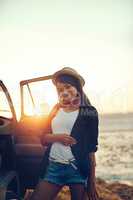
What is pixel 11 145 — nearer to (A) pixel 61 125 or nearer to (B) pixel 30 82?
(A) pixel 61 125

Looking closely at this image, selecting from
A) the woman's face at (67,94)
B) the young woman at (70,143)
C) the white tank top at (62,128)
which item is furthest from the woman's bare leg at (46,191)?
the woman's face at (67,94)

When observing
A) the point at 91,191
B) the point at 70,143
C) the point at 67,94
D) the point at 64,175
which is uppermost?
the point at 67,94

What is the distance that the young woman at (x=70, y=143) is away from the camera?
7.84 ft

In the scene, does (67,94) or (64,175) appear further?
(67,94)

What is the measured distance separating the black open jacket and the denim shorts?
35mm

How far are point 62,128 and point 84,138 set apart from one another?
0.15 metres

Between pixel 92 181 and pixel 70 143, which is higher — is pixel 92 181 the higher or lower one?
the lower one

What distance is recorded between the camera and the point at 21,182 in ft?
10.7

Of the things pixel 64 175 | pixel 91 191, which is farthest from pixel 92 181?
pixel 64 175

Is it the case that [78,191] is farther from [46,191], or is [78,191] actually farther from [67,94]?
[67,94]

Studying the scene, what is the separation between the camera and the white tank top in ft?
7.90

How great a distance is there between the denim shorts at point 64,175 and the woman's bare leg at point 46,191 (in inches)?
1.0

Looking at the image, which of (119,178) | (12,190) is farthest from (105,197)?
(119,178)

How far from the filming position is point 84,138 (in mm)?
2473
